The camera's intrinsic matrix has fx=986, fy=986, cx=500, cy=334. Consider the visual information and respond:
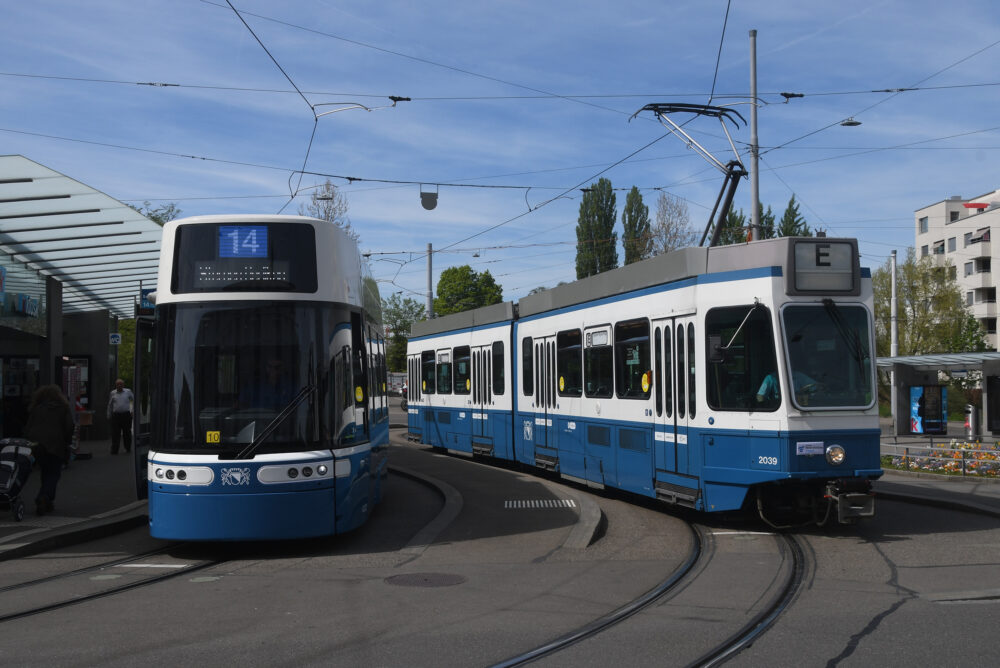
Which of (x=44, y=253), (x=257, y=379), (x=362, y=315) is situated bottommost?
(x=257, y=379)

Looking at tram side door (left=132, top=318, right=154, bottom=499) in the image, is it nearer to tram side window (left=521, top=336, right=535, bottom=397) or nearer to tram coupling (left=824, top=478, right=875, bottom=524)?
tram coupling (left=824, top=478, right=875, bottom=524)

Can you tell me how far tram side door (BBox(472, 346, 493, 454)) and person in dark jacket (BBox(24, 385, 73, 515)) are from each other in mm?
9199

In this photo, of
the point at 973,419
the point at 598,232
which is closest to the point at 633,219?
the point at 598,232

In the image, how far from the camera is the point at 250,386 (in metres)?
9.48

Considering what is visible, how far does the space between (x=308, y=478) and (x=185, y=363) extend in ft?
5.31

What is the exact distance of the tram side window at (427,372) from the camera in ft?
79.6

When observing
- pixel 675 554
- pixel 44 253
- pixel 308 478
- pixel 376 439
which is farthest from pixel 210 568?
pixel 44 253

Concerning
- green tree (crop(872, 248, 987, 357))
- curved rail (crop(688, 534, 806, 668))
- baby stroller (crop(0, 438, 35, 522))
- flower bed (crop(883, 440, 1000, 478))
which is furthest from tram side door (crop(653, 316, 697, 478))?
green tree (crop(872, 248, 987, 357))

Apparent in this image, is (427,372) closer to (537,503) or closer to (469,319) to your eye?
(469,319)

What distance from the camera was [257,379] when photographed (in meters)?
9.49

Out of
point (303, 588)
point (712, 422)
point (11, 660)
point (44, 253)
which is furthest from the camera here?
point (44, 253)

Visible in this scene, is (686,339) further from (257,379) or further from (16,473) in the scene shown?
(16,473)

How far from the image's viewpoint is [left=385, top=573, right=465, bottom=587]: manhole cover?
8.33 meters

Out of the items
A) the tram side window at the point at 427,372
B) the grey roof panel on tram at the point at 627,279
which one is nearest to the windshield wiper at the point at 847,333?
the grey roof panel on tram at the point at 627,279
